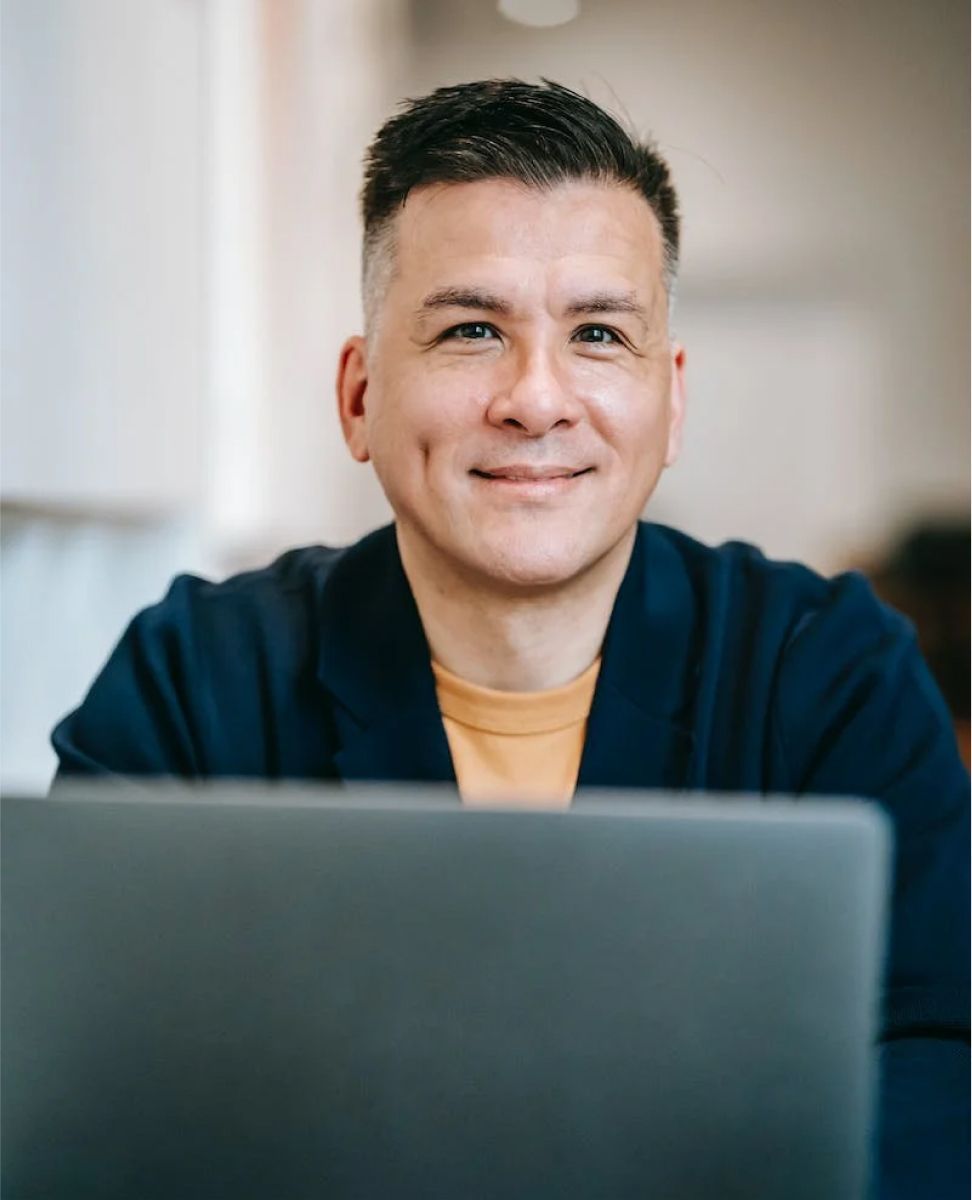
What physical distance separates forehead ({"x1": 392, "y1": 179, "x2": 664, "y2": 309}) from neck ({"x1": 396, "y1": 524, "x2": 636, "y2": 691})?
0.28 metres

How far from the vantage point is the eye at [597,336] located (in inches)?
50.2

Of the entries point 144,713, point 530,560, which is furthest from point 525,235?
point 144,713

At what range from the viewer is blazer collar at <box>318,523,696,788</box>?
4.33 ft

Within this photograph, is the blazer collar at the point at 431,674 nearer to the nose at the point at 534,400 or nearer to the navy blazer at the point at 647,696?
the navy blazer at the point at 647,696

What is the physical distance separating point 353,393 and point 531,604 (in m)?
0.31

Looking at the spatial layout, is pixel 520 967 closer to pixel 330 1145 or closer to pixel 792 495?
pixel 330 1145

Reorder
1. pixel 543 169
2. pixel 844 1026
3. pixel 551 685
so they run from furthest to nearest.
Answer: pixel 551 685, pixel 543 169, pixel 844 1026

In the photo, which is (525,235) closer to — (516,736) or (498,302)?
(498,302)

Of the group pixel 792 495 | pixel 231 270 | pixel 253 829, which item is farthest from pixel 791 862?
pixel 231 270

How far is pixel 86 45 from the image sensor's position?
58.7 inches

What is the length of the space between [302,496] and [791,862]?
907mm

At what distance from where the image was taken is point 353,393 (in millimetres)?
1390

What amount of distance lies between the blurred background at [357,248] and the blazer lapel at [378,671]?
0.06 m

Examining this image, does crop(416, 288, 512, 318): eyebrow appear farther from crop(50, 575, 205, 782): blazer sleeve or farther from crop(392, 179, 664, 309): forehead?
crop(50, 575, 205, 782): blazer sleeve
